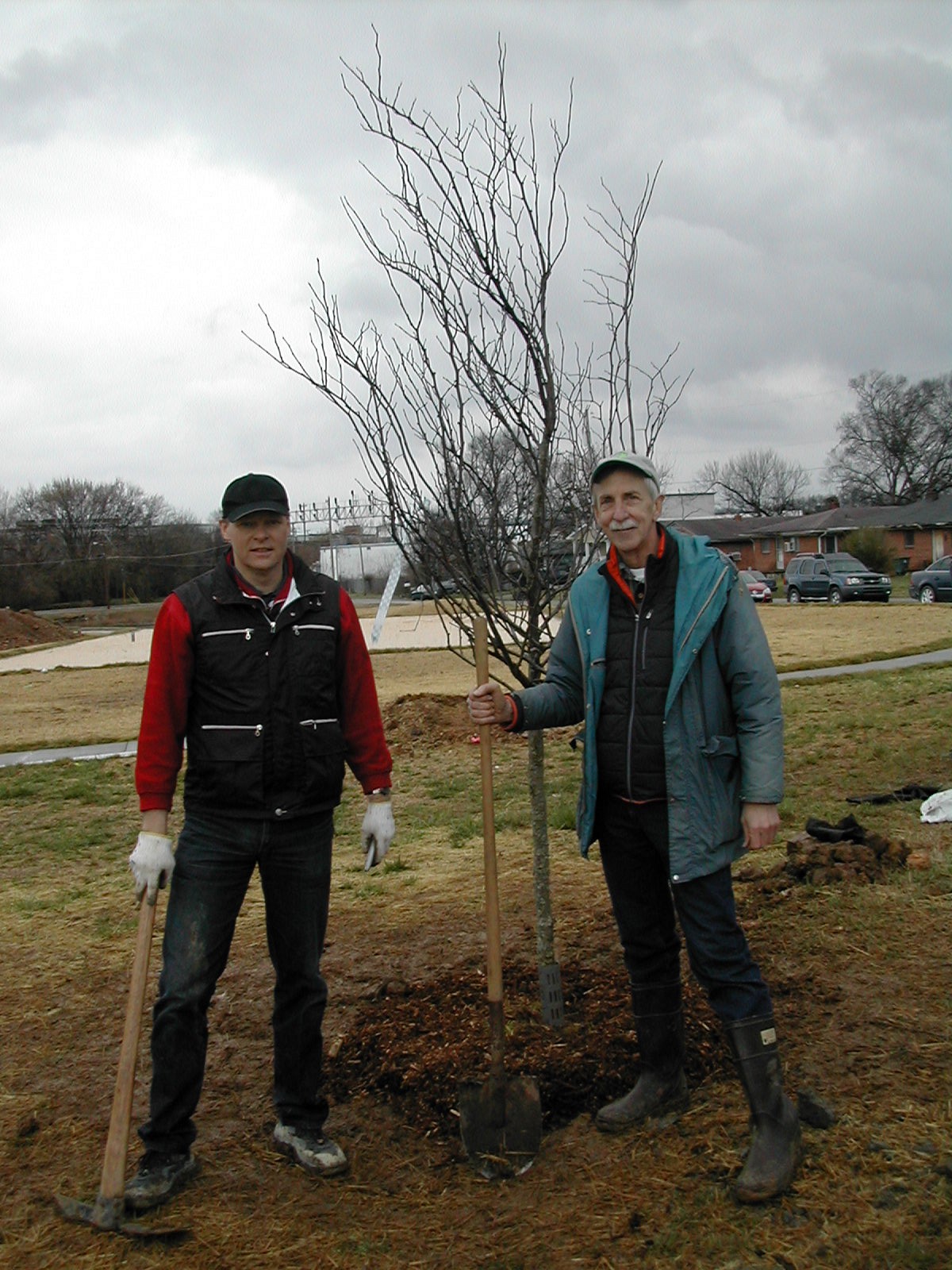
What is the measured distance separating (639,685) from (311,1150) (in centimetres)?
173

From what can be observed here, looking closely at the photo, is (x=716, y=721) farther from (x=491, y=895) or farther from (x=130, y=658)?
(x=130, y=658)

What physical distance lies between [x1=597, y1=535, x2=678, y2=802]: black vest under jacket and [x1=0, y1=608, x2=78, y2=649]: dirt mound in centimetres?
4176

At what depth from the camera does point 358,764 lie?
12.2 ft

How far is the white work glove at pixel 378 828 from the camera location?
3.73m

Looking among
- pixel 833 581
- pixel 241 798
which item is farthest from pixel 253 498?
pixel 833 581

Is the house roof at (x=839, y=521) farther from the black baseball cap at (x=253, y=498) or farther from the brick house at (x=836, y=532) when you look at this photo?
the black baseball cap at (x=253, y=498)

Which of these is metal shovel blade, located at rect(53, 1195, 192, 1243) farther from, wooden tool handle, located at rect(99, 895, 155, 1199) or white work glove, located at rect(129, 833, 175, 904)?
white work glove, located at rect(129, 833, 175, 904)

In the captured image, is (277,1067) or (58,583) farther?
(58,583)

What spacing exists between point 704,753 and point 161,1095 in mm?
1885

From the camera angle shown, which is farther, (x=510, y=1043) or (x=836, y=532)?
(x=836, y=532)

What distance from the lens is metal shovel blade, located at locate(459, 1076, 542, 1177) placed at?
3422 mm

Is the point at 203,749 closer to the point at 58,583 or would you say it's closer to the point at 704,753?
the point at 704,753

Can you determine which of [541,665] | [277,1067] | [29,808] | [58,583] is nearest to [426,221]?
[541,665]

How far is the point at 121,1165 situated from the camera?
3191 millimetres
